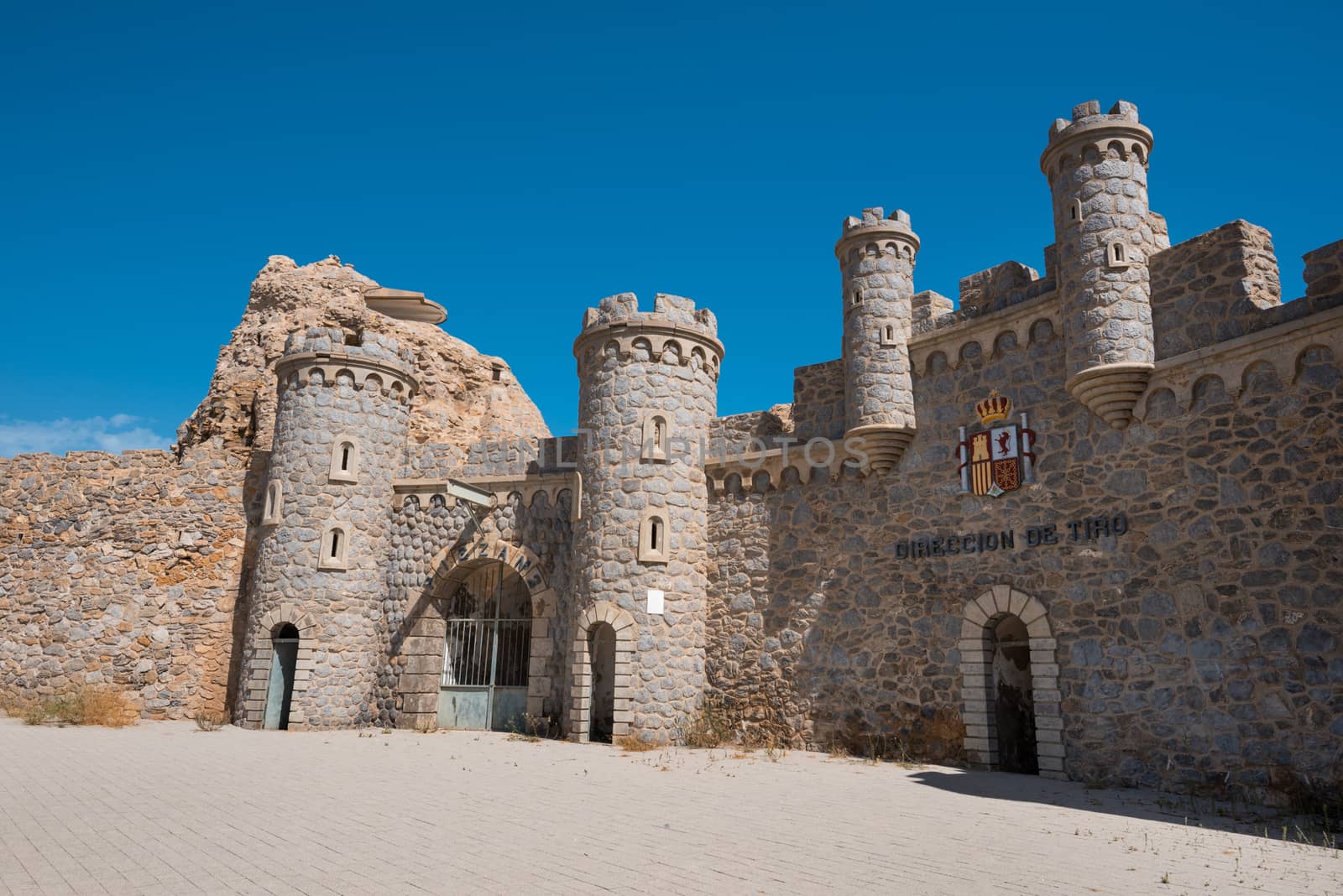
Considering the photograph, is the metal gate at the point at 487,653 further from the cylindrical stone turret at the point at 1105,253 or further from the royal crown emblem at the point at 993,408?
the cylindrical stone turret at the point at 1105,253

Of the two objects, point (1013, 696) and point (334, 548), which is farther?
point (334, 548)

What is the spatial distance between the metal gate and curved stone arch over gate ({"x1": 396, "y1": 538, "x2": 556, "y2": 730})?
0.82 ft

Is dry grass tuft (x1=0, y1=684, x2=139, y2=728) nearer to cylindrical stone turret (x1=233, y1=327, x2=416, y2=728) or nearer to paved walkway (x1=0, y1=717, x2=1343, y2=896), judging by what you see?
cylindrical stone turret (x1=233, y1=327, x2=416, y2=728)

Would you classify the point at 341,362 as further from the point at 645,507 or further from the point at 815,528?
the point at 815,528

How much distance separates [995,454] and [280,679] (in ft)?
46.0

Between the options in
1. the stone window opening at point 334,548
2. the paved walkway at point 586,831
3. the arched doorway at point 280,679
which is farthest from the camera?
the stone window opening at point 334,548

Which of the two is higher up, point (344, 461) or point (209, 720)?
point (344, 461)

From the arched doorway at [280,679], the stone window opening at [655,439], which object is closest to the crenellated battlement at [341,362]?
the arched doorway at [280,679]

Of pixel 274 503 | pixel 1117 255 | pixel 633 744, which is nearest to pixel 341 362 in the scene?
pixel 274 503

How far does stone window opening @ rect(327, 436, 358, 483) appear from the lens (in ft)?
61.6

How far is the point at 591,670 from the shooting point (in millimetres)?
16609

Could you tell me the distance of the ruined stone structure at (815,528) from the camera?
11.3 m

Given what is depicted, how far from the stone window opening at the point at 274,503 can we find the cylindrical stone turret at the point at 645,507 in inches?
242

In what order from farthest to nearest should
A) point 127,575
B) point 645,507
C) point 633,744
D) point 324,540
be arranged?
point 127,575 < point 324,540 < point 645,507 < point 633,744
